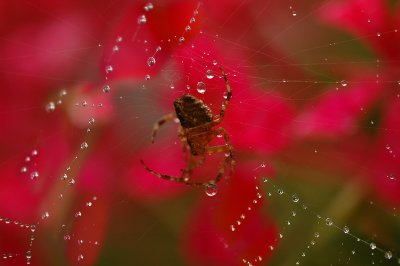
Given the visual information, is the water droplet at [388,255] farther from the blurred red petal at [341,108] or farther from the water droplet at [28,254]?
the water droplet at [28,254]

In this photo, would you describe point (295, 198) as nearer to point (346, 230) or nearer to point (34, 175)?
point (346, 230)

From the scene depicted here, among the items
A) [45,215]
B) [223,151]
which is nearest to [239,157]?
[223,151]

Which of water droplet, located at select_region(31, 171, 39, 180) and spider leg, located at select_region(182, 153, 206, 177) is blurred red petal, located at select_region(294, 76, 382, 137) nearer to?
spider leg, located at select_region(182, 153, 206, 177)

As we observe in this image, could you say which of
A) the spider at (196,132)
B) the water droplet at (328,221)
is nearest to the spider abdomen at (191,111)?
the spider at (196,132)

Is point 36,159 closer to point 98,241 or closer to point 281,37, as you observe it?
point 98,241

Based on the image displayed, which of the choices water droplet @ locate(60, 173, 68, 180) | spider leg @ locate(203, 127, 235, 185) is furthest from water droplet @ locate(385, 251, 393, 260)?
water droplet @ locate(60, 173, 68, 180)

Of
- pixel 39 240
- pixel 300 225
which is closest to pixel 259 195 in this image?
pixel 300 225
